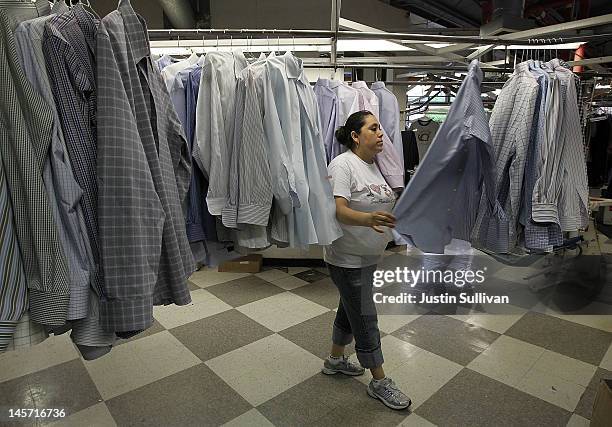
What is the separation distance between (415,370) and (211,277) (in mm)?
2352

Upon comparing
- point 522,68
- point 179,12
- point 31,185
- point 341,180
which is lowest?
point 341,180

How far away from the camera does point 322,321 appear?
2939 mm

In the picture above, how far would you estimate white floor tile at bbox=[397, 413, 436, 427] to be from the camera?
1824mm

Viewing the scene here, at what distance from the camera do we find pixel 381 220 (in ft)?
4.94

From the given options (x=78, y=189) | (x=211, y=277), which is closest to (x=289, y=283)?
(x=211, y=277)

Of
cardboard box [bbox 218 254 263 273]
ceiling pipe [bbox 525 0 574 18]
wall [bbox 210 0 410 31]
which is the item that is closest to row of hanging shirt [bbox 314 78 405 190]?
cardboard box [bbox 218 254 263 273]

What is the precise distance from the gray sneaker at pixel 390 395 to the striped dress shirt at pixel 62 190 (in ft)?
5.18

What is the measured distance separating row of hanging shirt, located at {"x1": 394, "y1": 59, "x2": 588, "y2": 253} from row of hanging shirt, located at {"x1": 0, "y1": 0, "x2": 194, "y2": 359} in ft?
3.04

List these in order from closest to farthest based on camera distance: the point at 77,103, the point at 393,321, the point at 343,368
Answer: the point at 77,103, the point at 343,368, the point at 393,321

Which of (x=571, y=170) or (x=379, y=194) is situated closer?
(x=571, y=170)

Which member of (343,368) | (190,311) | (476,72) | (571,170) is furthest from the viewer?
(190,311)

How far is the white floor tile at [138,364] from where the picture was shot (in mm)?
2152

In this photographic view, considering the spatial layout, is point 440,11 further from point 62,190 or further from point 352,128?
point 62,190

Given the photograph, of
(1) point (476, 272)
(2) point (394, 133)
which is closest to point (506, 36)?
(2) point (394, 133)
